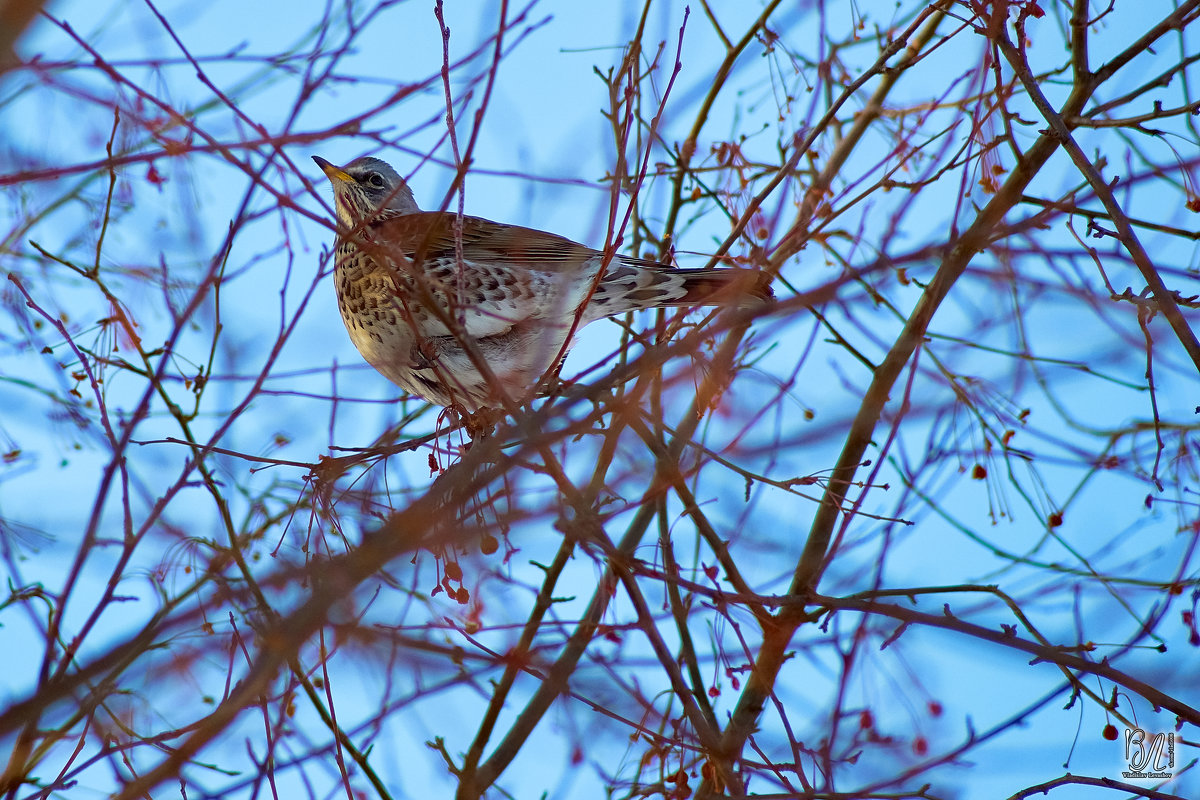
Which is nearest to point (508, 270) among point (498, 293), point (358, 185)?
point (498, 293)

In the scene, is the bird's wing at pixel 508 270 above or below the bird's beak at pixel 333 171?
below

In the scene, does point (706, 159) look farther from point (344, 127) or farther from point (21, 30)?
point (21, 30)

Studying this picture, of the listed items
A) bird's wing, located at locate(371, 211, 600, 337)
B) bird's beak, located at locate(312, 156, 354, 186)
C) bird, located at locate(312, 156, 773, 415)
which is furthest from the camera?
bird's beak, located at locate(312, 156, 354, 186)

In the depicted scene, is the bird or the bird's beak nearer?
the bird

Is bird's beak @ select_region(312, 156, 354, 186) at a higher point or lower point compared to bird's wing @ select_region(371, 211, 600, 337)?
higher

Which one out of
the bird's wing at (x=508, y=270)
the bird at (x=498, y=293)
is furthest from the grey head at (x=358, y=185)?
the bird's wing at (x=508, y=270)

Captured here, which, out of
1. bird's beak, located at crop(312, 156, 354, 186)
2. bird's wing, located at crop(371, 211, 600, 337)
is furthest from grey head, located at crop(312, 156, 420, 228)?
bird's wing, located at crop(371, 211, 600, 337)

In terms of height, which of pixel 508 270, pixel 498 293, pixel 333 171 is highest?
pixel 333 171

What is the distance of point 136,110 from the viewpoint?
3.29m

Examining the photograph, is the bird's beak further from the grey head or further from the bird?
the bird

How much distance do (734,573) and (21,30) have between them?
2693 millimetres

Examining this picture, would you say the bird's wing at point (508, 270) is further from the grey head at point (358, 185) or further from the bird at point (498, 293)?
the grey head at point (358, 185)

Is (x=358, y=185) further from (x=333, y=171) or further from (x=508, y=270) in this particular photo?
(x=508, y=270)

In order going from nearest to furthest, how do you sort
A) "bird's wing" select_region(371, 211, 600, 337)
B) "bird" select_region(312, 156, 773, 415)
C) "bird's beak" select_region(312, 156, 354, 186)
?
"bird" select_region(312, 156, 773, 415) → "bird's wing" select_region(371, 211, 600, 337) → "bird's beak" select_region(312, 156, 354, 186)
